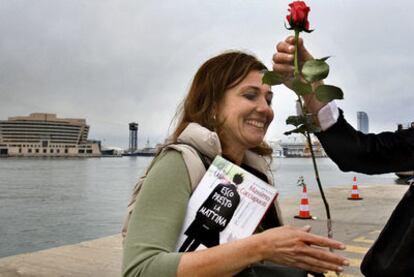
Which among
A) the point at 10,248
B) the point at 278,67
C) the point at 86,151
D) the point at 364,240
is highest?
→ the point at 278,67

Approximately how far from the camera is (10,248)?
11602 mm

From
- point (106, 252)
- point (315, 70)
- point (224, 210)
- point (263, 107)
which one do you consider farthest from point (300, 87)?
point (106, 252)

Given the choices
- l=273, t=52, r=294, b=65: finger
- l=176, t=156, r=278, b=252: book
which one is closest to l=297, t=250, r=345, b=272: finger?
l=176, t=156, r=278, b=252: book

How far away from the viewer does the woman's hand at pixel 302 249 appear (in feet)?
4.21

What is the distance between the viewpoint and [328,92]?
1.26 meters

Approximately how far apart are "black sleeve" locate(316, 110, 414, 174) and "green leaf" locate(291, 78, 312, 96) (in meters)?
0.46

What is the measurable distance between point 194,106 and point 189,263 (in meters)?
0.91

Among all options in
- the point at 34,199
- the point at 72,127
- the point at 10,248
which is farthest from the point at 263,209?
the point at 72,127

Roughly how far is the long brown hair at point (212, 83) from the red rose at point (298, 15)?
866 mm

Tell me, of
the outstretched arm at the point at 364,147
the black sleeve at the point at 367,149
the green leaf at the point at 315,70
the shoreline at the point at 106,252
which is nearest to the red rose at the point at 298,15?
the green leaf at the point at 315,70

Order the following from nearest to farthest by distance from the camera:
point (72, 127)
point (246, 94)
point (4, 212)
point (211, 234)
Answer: point (211, 234)
point (246, 94)
point (4, 212)
point (72, 127)

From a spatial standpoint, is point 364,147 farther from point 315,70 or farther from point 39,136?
point 39,136

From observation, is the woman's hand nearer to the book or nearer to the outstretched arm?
the book

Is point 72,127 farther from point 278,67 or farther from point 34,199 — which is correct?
point 278,67
